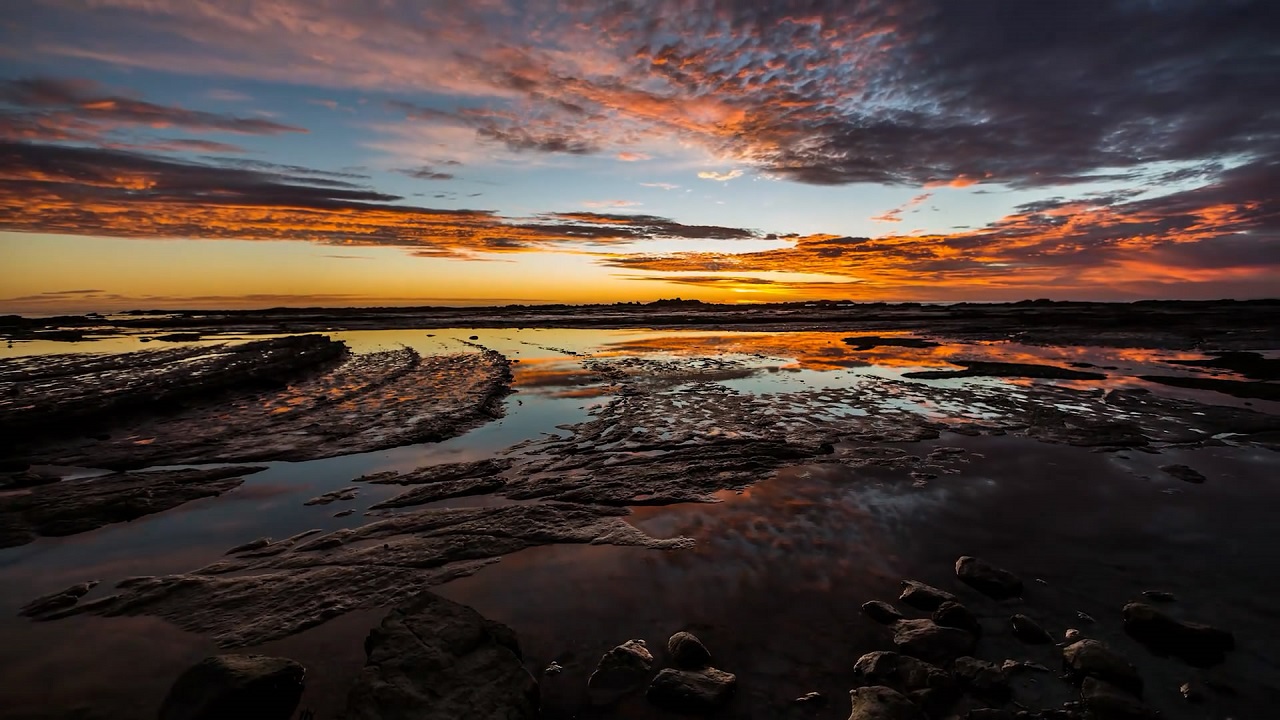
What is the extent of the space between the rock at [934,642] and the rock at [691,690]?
5.77 ft

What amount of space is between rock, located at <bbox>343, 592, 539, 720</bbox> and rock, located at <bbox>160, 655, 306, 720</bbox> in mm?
690

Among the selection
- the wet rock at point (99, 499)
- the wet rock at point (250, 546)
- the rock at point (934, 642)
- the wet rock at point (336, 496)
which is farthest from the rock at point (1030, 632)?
the wet rock at point (99, 499)

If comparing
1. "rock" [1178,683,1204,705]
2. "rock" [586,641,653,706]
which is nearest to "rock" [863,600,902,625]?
"rock" [1178,683,1204,705]

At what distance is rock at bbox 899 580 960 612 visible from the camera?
5.62 m

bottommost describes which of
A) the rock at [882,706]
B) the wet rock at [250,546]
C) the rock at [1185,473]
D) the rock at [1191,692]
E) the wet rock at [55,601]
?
the wet rock at [55,601]

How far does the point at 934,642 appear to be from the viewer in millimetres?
4945

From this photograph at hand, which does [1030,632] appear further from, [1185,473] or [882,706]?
[1185,473]

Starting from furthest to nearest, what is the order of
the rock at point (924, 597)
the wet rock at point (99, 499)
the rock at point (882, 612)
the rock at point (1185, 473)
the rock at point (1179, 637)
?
the rock at point (1185, 473), the wet rock at point (99, 499), the rock at point (924, 597), the rock at point (882, 612), the rock at point (1179, 637)

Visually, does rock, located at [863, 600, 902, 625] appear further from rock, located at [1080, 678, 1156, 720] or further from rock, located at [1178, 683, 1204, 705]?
rock, located at [1178, 683, 1204, 705]

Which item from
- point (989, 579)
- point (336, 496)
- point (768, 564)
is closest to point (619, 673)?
point (768, 564)

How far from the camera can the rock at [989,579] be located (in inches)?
231

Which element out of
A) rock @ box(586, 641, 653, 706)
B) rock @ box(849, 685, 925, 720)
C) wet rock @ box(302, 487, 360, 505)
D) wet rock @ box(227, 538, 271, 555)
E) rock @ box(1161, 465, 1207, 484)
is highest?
rock @ box(1161, 465, 1207, 484)

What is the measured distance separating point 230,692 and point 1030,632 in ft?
23.5

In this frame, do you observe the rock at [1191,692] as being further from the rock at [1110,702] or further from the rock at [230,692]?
the rock at [230,692]
